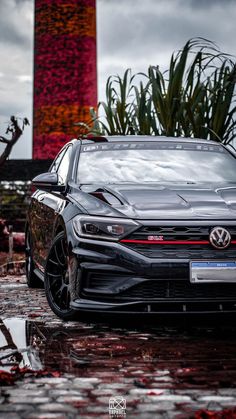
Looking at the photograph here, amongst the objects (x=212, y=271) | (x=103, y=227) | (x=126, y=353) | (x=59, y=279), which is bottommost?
(x=126, y=353)

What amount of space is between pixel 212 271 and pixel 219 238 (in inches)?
9.1

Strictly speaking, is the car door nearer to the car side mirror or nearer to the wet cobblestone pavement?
the car side mirror

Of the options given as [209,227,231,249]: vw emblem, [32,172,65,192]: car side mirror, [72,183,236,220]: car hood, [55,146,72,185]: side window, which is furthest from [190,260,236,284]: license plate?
[55,146,72,185]: side window

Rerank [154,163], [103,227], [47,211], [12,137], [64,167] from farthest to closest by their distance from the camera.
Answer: [12,137]
[64,167]
[47,211]
[154,163]
[103,227]

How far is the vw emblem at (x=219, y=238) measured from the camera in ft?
18.0

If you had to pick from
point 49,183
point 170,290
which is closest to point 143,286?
point 170,290

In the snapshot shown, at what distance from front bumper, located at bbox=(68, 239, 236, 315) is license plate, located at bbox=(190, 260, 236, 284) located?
50 millimetres

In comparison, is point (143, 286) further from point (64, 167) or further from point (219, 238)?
point (64, 167)

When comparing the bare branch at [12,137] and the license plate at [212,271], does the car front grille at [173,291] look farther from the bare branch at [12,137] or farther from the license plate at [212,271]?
the bare branch at [12,137]

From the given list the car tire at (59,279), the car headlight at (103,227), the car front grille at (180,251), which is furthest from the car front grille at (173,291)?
the car tire at (59,279)

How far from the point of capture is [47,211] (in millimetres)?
7082

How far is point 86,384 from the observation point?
4.10m

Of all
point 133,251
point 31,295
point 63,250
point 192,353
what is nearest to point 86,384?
point 192,353

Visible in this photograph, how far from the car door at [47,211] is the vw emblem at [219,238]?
4.27 feet
